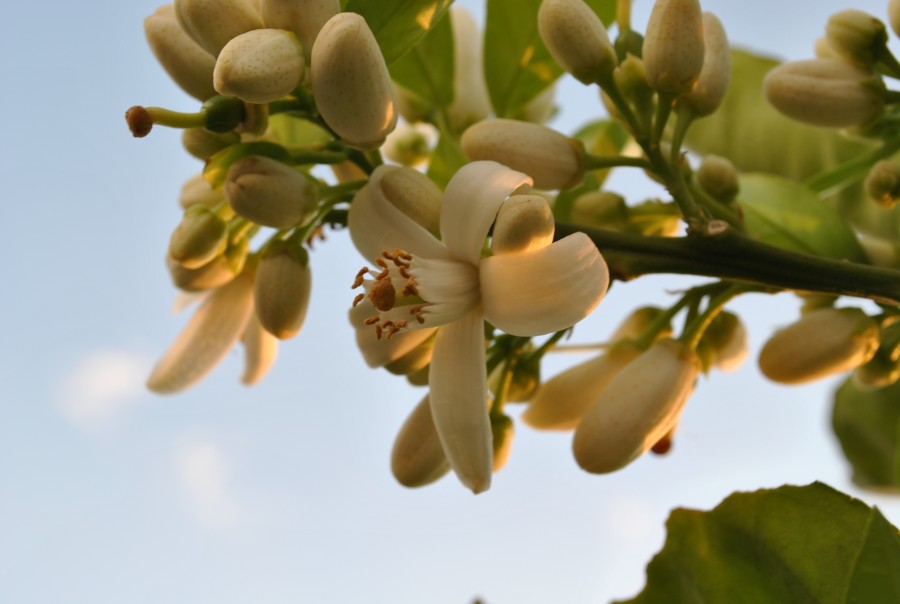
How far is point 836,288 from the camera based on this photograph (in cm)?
91

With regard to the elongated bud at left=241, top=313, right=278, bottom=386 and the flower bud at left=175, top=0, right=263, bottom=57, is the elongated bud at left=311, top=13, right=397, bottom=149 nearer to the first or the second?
the flower bud at left=175, top=0, right=263, bottom=57

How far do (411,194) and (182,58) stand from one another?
0.25m

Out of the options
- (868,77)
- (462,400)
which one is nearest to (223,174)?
(462,400)

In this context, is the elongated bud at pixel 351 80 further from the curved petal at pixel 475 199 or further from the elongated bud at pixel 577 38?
the elongated bud at pixel 577 38

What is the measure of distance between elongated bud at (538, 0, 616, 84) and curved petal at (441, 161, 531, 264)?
0.59 feet

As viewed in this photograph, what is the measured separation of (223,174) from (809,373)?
68 centimetres

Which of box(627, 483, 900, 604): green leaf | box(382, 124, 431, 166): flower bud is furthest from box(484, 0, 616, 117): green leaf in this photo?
box(627, 483, 900, 604): green leaf

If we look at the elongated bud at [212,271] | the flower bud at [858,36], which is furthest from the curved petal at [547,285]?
the flower bud at [858,36]

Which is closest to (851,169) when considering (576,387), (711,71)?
(711,71)

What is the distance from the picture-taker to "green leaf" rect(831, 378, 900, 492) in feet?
6.10

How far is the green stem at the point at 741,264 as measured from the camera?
35.8 inches

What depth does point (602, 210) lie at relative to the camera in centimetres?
113

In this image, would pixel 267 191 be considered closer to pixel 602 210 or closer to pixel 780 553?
pixel 602 210

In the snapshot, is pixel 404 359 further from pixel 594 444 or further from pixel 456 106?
pixel 456 106
